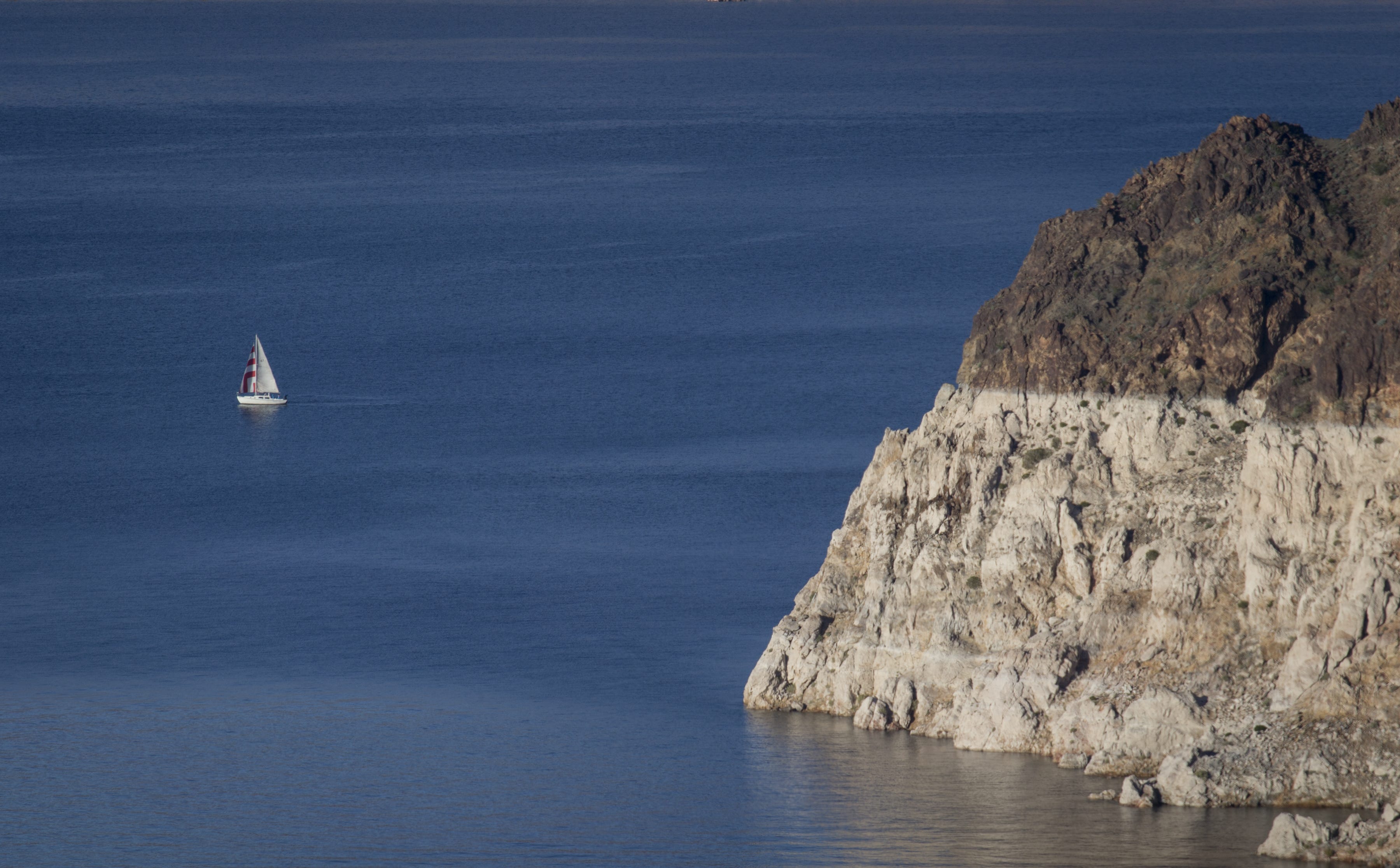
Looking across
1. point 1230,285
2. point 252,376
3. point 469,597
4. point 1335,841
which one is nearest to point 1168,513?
point 1230,285

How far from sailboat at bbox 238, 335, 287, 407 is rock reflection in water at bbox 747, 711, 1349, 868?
301ft

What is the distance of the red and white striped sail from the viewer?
6619 inches

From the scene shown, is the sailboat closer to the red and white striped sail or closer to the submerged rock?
the red and white striped sail

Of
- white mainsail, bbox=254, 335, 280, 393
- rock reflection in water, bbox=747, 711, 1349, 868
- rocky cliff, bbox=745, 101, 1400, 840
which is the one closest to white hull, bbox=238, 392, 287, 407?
white mainsail, bbox=254, 335, 280, 393

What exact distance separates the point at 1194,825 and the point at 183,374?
12278 cm

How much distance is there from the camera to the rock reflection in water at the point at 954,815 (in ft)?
224

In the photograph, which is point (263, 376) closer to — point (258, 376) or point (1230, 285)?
point (258, 376)

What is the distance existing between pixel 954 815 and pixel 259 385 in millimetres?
105514

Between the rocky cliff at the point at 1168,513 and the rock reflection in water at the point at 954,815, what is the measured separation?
4.20 ft

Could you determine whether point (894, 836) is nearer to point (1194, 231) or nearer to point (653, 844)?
point (653, 844)

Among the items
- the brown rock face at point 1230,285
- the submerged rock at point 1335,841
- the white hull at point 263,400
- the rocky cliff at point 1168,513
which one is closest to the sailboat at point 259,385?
the white hull at point 263,400

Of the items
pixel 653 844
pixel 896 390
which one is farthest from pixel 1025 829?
pixel 896 390

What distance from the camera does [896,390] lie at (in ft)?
526

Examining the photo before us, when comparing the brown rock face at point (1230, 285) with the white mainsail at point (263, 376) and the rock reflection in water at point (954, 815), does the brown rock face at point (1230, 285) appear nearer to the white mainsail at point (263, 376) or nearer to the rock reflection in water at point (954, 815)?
the rock reflection in water at point (954, 815)
